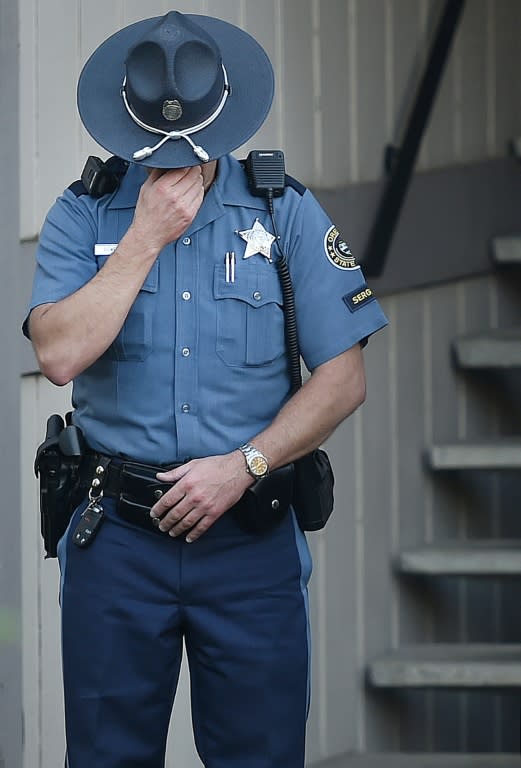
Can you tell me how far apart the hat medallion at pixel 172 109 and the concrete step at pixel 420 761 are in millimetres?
2019

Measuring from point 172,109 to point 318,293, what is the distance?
0.37m

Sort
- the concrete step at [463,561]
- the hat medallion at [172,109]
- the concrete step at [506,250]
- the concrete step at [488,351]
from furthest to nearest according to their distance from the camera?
1. the concrete step at [506,250]
2. the concrete step at [488,351]
3. the concrete step at [463,561]
4. the hat medallion at [172,109]

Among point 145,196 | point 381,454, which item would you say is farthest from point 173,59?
point 381,454

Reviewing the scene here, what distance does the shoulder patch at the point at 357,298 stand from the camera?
238cm

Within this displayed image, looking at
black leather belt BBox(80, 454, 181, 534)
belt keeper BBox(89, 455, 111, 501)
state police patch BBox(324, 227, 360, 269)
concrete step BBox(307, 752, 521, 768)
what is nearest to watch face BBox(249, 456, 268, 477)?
black leather belt BBox(80, 454, 181, 534)

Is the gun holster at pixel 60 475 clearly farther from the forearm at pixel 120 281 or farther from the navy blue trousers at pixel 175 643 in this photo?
the forearm at pixel 120 281

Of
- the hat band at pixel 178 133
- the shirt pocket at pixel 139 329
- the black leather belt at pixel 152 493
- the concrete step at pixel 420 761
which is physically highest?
the hat band at pixel 178 133

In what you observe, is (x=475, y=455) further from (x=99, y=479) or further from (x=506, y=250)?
(x=99, y=479)

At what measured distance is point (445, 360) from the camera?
4.30 meters

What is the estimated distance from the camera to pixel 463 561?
12.9ft

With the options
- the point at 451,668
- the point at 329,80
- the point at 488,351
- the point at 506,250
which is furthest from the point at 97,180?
the point at 506,250

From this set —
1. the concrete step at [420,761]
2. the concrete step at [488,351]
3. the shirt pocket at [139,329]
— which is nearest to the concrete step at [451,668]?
the concrete step at [420,761]

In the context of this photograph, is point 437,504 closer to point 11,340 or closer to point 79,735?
point 11,340

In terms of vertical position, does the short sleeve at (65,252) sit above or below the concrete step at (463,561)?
above
